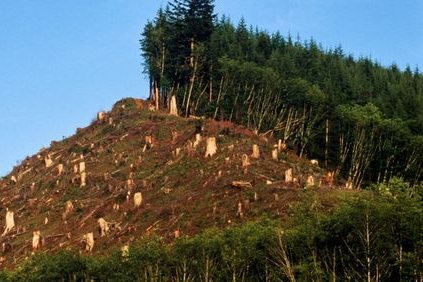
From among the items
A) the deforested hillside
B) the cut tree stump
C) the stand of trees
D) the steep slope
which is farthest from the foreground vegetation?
the stand of trees

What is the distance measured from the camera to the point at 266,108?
7838 cm

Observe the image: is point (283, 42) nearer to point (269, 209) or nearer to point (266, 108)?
point (266, 108)

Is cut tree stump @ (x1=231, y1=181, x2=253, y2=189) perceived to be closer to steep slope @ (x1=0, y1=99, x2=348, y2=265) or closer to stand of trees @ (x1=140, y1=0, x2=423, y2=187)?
steep slope @ (x1=0, y1=99, x2=348, y2=265)

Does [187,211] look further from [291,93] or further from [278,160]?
[291,93]

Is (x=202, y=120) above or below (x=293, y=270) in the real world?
above

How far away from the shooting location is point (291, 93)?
78.9 metres

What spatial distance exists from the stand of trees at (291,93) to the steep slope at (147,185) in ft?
20.7

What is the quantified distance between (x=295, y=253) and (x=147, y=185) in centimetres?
2278

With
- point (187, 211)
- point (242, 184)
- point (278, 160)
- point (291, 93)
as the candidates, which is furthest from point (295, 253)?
point (291, 93)

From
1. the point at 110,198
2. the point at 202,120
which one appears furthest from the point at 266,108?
the point at 110,198

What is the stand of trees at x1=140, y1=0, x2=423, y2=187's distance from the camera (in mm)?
72062

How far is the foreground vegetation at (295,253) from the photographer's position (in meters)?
35.5

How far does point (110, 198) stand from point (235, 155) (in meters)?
10.6

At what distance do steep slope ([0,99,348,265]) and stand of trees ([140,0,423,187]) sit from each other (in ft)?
20.7
